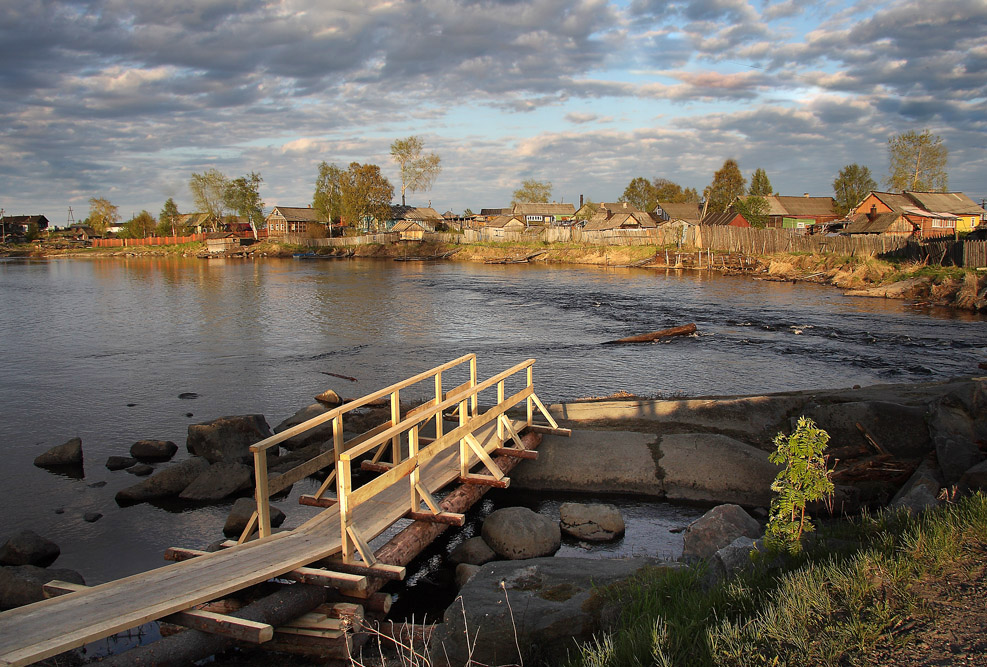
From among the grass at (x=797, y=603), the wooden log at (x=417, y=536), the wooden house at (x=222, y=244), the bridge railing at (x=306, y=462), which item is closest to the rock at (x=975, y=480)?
the grass at (x=797, y=603)

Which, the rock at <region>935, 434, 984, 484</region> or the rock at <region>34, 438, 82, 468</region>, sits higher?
the rock at <region>935, 434, 984, 484</region>

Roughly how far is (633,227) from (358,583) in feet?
292

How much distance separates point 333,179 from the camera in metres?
124

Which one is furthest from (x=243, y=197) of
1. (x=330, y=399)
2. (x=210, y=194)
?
(x=330, y=399)

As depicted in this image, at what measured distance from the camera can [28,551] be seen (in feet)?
28.5

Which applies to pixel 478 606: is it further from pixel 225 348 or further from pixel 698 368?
pixel 225 348

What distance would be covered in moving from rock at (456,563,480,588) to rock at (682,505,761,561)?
2.45 meters

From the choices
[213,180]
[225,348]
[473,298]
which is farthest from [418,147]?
[225,348]

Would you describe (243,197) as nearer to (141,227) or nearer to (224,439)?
(141,227)

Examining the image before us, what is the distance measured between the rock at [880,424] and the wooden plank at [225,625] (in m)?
8.15

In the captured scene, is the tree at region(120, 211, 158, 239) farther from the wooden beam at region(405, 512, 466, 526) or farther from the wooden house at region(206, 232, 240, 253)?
the wooden beam at region(405, 512, 466, 526)

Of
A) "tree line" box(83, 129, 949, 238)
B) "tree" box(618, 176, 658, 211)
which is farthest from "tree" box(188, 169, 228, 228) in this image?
"tree" box(618, 176, 658, 211)

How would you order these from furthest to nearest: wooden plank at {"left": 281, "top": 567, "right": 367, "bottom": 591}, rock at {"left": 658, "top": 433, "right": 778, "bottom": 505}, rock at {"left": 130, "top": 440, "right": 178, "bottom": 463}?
rock at {"left": 130, "top": 440, "right": 178, "bottom": 463}
rock at {"left": 658, "top": 433, "right": 778, "bottom": 505}
wooden plank at {"left": 281, "top": 567, "right": 367, "bottom": 591}

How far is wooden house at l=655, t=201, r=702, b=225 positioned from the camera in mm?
90062
